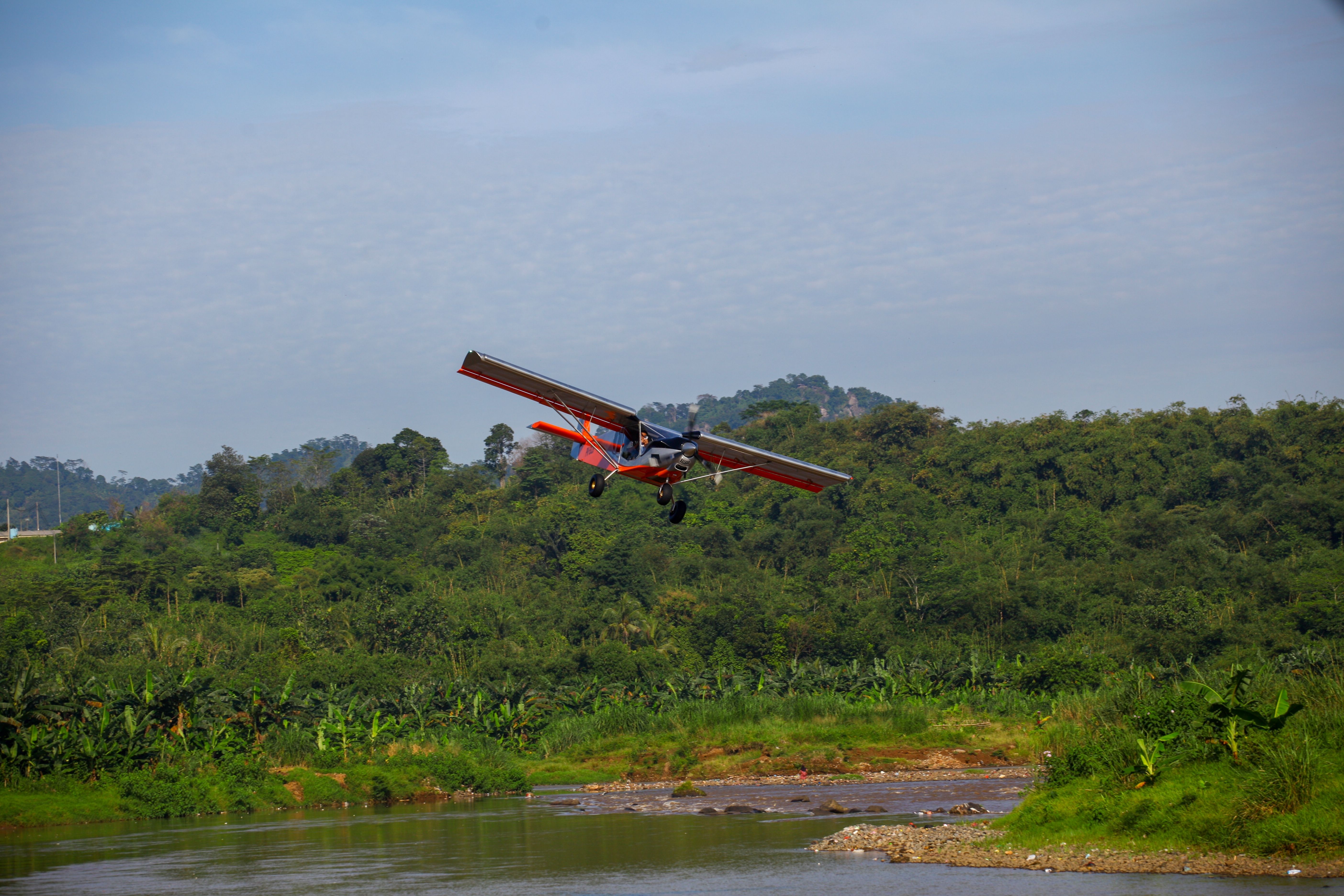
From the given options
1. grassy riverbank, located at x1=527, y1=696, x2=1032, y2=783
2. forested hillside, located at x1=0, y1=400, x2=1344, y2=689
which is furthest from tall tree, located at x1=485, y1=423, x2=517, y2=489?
grassy riverbank, located at x1=527, y1=696, x2=1032, y2=783

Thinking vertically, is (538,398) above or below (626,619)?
above

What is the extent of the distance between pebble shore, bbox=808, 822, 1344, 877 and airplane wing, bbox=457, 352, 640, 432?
9.52 m

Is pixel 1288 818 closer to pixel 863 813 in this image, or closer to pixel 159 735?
pixel 863 813

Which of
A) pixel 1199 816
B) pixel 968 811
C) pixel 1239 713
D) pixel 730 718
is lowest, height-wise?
pixel 968 811

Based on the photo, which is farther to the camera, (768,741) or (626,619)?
(626,619)

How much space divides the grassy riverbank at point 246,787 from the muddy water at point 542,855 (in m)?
0.66

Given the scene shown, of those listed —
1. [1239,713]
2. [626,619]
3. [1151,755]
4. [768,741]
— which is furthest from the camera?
[626,619]

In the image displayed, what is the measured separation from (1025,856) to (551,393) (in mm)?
11354

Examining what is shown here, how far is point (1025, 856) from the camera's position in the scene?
20.4 m

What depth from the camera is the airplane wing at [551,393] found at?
19.7 metres

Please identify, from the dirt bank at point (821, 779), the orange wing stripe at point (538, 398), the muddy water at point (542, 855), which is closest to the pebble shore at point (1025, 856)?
the muddy water at point (542, 855)

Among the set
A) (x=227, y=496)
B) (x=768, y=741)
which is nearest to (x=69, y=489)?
(x=227, y=496)

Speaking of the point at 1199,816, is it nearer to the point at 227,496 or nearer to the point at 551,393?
the point at 551,393

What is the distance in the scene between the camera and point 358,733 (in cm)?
4125
